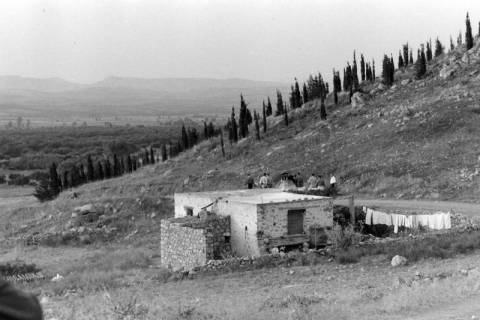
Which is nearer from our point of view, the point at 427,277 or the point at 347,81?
the point at 427,277

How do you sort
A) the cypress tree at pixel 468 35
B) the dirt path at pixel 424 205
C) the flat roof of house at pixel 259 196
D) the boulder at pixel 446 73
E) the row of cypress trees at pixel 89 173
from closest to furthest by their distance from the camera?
1. the flat roof of house at pixel 259 196
2. the dirt path at pixel 424 205
3. the boulder at pixel 446 73
4. the cypress tree at pixel 468 35
5. the row of cypress trees at pixel 89 173

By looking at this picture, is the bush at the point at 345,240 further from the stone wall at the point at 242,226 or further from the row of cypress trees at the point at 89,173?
the row of cypress trees at the point at 89,173

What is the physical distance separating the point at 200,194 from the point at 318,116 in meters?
35.9

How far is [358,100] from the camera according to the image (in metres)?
56.2

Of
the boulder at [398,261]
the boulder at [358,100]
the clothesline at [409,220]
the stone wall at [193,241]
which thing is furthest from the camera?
the boulder at [358,100]

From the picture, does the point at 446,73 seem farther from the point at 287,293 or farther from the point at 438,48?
the point at 287,293

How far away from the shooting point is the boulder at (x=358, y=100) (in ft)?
183

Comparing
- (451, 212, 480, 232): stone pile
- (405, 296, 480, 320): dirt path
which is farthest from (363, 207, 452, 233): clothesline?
(405, 296, 480, 320): dirt path

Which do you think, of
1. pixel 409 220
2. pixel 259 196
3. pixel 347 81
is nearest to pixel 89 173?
pixel 347 81

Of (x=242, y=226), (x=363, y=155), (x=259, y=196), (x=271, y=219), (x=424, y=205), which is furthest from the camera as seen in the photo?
(x=363, y=155)

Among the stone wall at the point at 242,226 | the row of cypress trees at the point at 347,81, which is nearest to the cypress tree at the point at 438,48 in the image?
the row of cypress trees at the point at 347,81

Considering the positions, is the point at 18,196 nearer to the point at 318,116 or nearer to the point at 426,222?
the point at 318,116

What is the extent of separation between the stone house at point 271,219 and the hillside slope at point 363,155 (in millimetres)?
8980

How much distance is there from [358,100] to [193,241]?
37.1 meters
